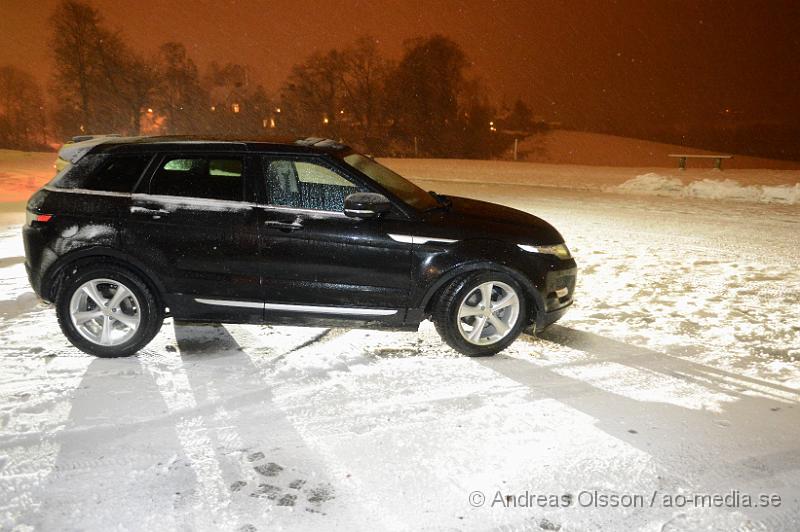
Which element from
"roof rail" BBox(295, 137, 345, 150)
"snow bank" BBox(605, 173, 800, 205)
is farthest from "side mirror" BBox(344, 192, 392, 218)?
"snow bank" BBox(605, 173, 800, 205)

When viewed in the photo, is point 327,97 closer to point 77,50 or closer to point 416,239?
point 77,50

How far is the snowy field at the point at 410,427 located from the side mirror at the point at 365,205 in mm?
1158

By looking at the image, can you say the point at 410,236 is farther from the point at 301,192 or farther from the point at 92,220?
the point at 92,220

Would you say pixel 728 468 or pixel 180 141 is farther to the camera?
pixel 180 141

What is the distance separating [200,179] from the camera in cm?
547

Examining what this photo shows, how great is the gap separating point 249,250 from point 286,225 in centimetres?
35

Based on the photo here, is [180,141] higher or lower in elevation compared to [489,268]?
higher

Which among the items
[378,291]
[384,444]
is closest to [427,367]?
[378,291]

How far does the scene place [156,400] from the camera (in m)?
4.61

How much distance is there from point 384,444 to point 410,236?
1.87 meters

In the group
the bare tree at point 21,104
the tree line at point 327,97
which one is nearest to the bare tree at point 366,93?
the tree line at point 327,97

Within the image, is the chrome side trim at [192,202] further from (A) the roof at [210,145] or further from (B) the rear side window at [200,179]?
(A) the roof at [210,145]

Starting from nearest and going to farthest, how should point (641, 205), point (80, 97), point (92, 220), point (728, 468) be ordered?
point (728, 468) → point (92, 220) → point (641, 205) → point (80, 97)

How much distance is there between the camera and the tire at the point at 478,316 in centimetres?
546
